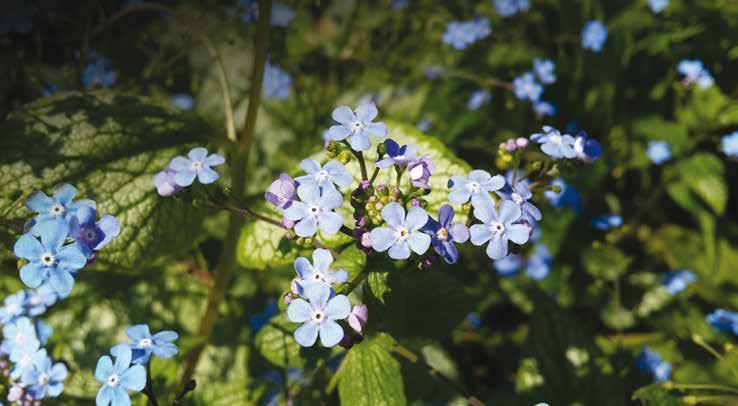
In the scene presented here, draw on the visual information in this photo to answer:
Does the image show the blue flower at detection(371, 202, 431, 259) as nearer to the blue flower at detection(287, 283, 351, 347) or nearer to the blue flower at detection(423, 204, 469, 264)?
the blue flower at detection(423, 204, 469, 264)

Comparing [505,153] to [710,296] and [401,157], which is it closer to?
[401,157]

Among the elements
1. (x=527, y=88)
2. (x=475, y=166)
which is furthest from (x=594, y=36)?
(x=475, y=166)

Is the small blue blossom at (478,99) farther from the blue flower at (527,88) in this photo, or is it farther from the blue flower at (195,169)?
the blue flower at (195,169)

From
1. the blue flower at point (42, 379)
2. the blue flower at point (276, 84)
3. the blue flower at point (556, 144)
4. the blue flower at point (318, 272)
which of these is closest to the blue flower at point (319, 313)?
the blue flower at point (318, 272)

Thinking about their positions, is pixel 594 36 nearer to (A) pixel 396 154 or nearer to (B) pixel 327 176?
(A) pixel 396 154

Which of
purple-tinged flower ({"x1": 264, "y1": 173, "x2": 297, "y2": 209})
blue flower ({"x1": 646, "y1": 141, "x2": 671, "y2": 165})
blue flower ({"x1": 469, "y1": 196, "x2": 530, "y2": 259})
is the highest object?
blue flower ({"x1": 646, "y1": 141, "x2": 671, "y2": 165})

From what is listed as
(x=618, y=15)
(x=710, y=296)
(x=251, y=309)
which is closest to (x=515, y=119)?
(x=618, y=15)

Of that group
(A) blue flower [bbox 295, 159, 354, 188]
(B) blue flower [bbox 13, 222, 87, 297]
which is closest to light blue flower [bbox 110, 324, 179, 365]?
(B) blue flower [bbox 13, 222, 87, 297]
